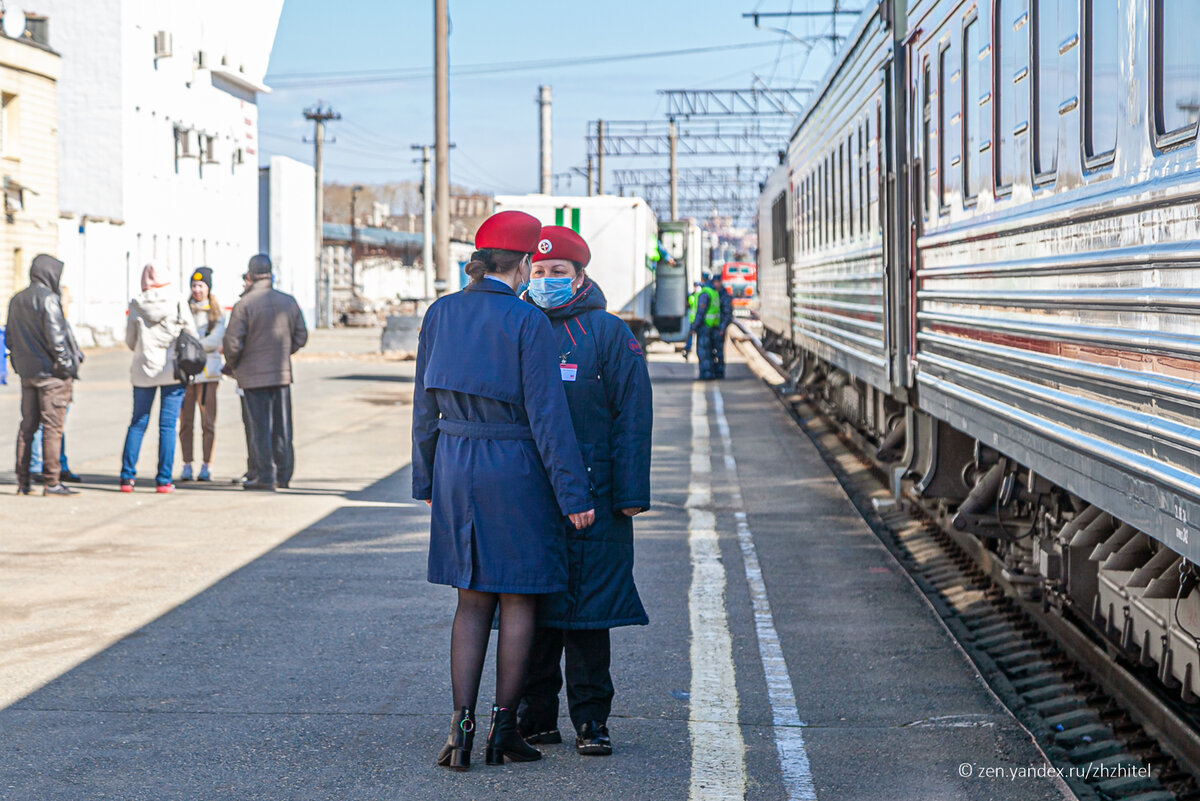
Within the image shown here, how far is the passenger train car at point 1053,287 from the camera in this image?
4.55m

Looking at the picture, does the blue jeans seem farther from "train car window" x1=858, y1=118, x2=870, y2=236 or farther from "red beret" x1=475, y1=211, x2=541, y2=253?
"red beret" x1=475, y1=211, x2=541, y2=253

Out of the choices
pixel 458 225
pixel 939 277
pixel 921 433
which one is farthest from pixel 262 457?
pixel 458 225

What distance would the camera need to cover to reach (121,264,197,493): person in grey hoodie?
12477 mm

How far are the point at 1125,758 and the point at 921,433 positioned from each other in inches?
201

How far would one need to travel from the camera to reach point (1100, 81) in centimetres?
527

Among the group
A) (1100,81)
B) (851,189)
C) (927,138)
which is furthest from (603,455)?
(851,189)

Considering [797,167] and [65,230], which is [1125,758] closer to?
[797,167]

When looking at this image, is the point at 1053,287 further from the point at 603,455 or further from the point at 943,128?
the point at 943,128

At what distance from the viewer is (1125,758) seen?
5.66m

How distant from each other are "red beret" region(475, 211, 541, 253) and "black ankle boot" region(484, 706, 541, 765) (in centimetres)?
154

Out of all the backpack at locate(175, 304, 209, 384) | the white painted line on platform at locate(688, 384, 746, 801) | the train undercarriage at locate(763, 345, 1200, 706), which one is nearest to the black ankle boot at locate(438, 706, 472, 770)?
the white painted line on platform at locate(688, 384, 746, 801)

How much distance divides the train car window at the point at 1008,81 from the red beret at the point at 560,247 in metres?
2.06

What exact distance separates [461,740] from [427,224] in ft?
149

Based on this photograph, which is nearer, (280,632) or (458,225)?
(280,632)
